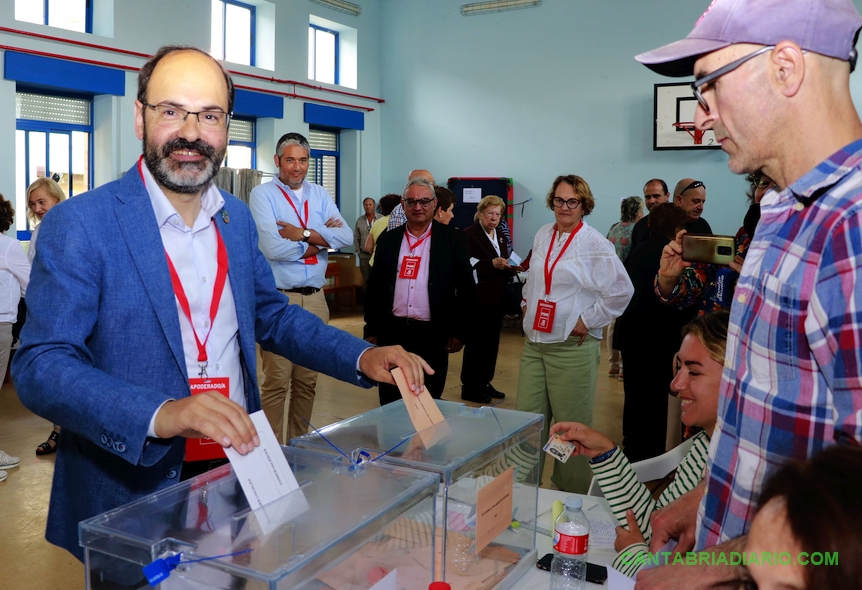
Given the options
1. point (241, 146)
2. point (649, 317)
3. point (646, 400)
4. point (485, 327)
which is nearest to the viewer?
point (649, 317)

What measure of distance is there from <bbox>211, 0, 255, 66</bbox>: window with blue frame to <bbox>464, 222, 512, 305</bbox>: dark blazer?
576cm

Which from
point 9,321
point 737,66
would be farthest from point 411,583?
point 9,321

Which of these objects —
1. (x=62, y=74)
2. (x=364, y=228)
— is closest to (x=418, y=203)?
(x=62, y=74)

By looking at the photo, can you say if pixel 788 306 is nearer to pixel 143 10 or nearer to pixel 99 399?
pixel 99 399

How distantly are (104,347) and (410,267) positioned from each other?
290 cm

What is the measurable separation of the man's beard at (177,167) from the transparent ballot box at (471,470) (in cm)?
61

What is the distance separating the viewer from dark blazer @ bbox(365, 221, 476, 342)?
4.30 meters

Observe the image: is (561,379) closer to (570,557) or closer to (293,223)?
(293,223)

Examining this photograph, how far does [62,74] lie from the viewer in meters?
8.27

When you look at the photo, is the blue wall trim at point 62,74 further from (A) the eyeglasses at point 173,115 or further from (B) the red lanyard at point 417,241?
(A) the eyeglasses at point 173,115

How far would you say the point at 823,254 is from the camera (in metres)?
0.92

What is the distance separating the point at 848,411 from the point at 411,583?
2.56 feet

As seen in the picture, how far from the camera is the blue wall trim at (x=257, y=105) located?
10.3 meters

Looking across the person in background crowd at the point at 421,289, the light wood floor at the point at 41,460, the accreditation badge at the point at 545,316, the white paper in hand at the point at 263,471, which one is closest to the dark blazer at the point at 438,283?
the person in background crowd at the point at 421,289
